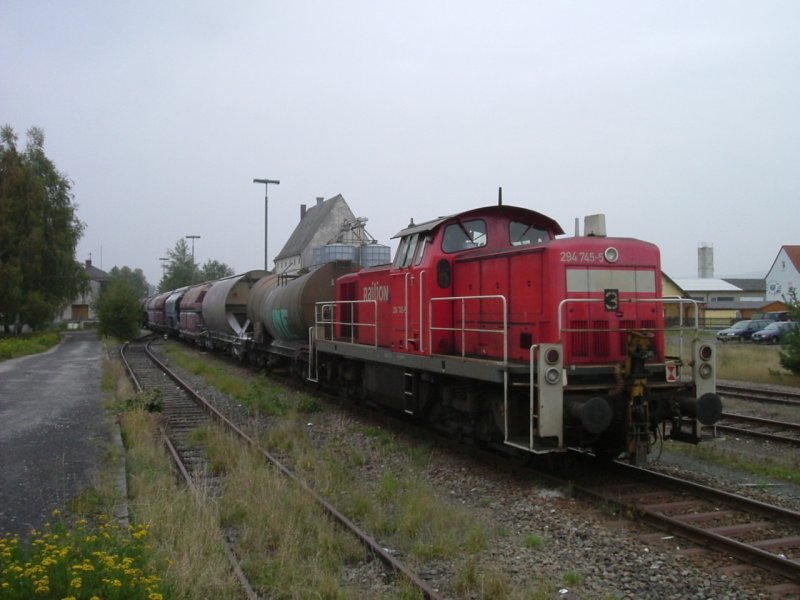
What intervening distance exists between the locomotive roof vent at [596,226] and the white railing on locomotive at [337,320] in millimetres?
4889

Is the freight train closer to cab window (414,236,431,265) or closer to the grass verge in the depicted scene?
cab window (414,236,431,265)

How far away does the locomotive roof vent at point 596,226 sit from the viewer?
8.67 m

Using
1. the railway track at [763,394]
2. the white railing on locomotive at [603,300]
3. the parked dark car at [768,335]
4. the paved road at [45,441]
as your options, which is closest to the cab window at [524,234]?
the white railing on locomotive at [603,300]

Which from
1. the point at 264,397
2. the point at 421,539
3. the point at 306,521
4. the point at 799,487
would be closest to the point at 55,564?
the point at 306,521

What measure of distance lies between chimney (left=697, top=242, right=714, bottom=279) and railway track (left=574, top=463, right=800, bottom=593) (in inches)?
2995

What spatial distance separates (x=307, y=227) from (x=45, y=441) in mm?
58396

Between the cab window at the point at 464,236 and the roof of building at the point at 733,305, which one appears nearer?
the cab window at the point at 464,236

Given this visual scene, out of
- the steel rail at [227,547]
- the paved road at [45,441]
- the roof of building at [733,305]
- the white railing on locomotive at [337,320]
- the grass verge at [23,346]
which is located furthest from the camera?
the roof of building at [733,305]

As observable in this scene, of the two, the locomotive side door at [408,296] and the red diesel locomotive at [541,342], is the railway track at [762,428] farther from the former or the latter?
the locomotive side door at [408,296]

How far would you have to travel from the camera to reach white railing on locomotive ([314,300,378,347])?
13.2 metres

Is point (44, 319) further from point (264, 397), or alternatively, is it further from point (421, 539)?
point (421, 539)

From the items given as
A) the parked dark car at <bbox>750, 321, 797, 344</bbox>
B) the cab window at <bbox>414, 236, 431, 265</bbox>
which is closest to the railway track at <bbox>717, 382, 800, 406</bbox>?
the cab window at <bbox>414, 236, 431, 265</bbox>

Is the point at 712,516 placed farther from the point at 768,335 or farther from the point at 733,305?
the point at 733,305

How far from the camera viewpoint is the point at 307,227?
2682 inches
